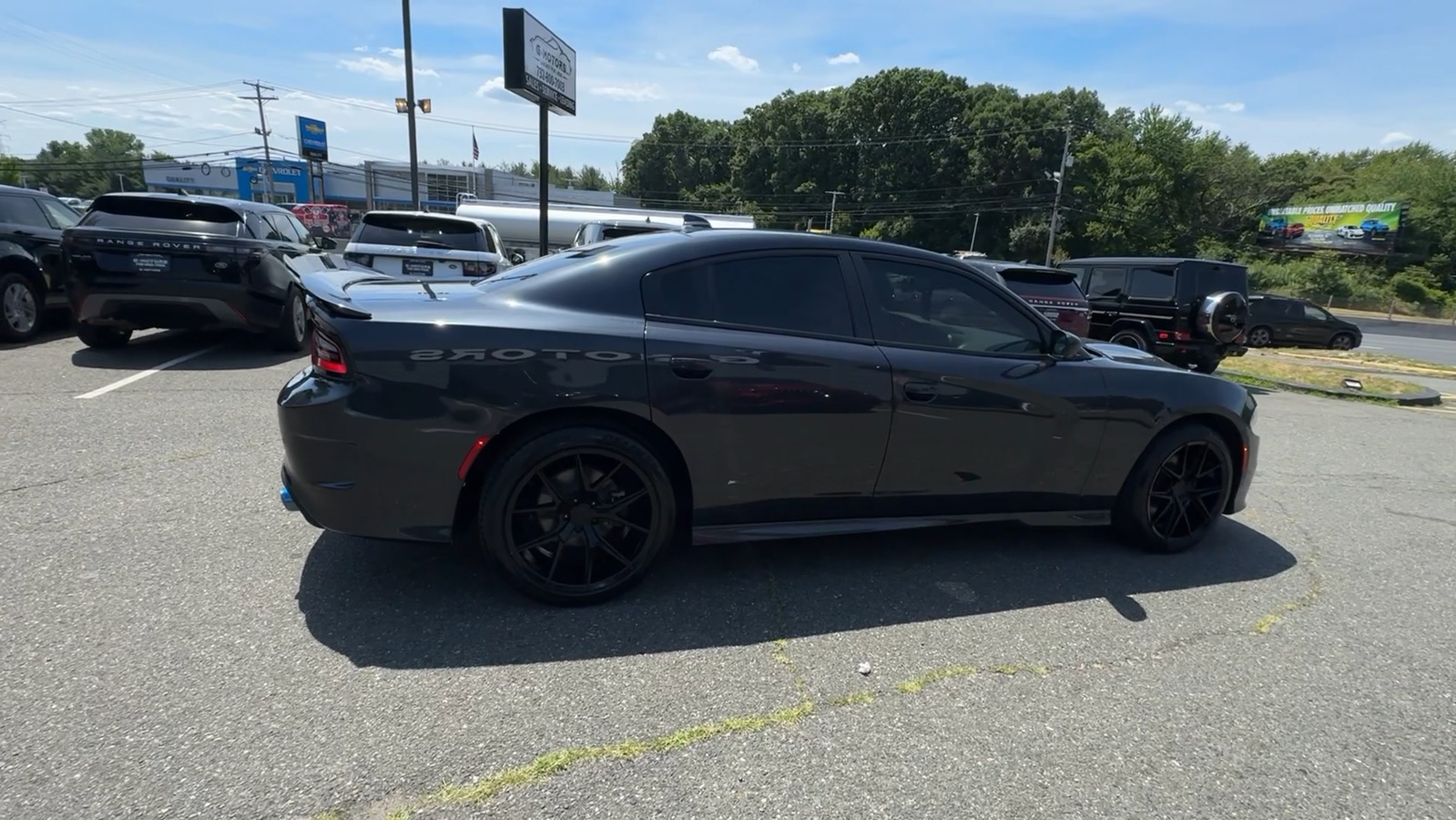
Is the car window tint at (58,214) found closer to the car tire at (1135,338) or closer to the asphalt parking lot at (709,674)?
the asphalt parking lot at (709,674)

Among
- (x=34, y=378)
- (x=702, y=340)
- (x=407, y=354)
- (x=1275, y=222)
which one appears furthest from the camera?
(x=1275, y=222)

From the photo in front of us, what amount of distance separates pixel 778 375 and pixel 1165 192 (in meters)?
64.3

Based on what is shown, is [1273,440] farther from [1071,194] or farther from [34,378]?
[1071,194]

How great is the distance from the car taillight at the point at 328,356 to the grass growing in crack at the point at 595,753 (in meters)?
1.55

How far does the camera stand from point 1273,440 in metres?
7.14

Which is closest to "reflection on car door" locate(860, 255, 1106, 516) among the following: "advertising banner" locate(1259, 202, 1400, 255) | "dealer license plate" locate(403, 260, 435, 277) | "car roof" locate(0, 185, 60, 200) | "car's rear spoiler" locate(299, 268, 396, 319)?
"car's rear spoiler" locate(299, 268, 396, 319)

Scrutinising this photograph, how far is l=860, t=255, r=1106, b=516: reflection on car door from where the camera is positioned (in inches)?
132

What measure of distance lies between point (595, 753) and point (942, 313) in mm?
2457

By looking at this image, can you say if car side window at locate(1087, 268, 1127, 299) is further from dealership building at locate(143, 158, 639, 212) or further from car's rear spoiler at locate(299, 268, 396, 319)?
dealership building at locate(143, 158, 639, 212)

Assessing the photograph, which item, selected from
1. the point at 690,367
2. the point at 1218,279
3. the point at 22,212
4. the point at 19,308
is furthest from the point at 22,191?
the point at 1218,279

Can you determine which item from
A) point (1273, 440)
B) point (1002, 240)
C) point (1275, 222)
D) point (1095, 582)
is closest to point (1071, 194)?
point (1002, 240)

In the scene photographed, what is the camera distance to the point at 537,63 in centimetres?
1205

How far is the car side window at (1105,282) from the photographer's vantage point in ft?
40.8

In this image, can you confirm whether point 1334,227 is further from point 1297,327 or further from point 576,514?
point 576,514
